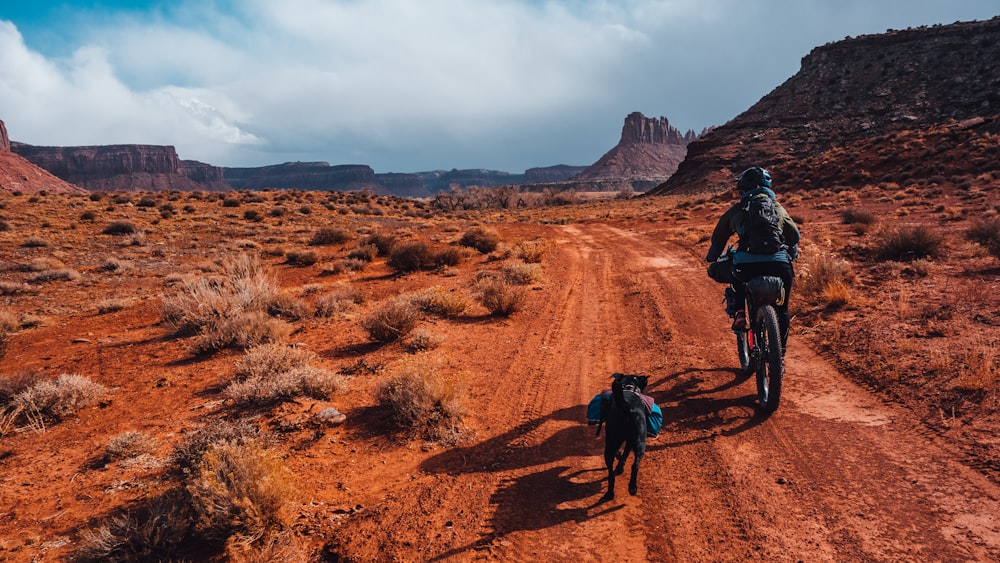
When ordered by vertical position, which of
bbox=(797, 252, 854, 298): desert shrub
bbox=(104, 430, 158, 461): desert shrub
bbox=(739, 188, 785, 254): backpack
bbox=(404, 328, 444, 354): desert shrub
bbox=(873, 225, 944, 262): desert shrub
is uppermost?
bbox=(739, 188, 785, 254): backpack

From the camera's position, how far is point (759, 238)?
4395 millimetres

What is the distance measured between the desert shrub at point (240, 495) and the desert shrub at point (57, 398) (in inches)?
126

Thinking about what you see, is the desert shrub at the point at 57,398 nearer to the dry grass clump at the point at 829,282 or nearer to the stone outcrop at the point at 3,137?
the dry grass clump at the point at 829,282

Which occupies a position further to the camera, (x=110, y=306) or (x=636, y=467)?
(x=110, y=306)

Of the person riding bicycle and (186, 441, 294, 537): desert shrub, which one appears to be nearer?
(186, 441, 294, 537): desert shrub

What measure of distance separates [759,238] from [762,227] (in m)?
0.11

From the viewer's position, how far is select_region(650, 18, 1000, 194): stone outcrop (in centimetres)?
3634

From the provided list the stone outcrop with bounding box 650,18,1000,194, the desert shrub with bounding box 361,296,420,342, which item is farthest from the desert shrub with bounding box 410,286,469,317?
the stone outcrop with bounding box 650,18,1000,194

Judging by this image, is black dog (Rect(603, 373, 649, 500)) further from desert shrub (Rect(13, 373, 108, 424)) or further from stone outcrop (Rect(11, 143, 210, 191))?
stone outcrop (Rect(11, 143, 210, 191))

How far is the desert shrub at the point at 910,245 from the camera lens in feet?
31.9

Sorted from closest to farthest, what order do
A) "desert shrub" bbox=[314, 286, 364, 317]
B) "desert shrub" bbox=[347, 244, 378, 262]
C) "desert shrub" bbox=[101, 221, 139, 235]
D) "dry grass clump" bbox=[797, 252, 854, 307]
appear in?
"dry grass clump" bbox=[797, 252, 854, 307] → "desert shrub" bbox=[314, 286, 364, 317] → "desert shrub" bbox=[347, 244, 378, 262] → "desert shrub" bbox=[101, 221, 139, 235]

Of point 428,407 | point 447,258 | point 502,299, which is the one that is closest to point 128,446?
point 428,407

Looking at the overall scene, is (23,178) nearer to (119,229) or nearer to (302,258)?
(119,229)

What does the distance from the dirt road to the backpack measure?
1696 mm
